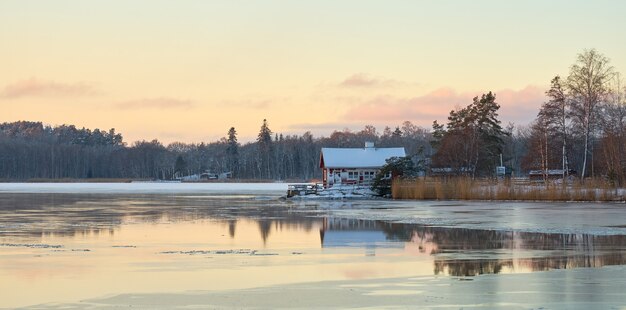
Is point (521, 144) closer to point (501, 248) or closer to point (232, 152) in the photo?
point (232, 152)

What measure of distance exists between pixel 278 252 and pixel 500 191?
3386cm

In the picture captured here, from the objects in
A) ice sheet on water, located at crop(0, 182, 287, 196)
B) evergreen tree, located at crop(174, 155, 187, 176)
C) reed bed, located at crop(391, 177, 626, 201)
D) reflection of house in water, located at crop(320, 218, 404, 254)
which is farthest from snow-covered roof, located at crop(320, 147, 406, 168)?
evergreen tree, located at crop(174, 155, 187, 176)

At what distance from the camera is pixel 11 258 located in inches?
723

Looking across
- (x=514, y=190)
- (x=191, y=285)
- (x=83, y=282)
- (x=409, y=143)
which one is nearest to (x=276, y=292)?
(x=191, y=285)

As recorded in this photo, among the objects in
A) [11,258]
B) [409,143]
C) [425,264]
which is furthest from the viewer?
[409,143]

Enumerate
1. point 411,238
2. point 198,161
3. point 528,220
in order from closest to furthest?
1. point 411,238
2. point 528,220
3. point 198,161

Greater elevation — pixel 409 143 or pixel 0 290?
pixel 409 143

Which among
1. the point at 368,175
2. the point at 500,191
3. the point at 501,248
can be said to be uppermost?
the point at 368,175

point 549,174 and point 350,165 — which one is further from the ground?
point 350,165

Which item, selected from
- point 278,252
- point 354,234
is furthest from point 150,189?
point 278,252

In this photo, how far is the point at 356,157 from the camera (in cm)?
7744

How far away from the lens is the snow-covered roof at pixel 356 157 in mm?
76312

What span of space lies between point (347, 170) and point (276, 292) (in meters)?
63.5

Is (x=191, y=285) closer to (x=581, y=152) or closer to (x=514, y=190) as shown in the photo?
(x=514, y=190)
